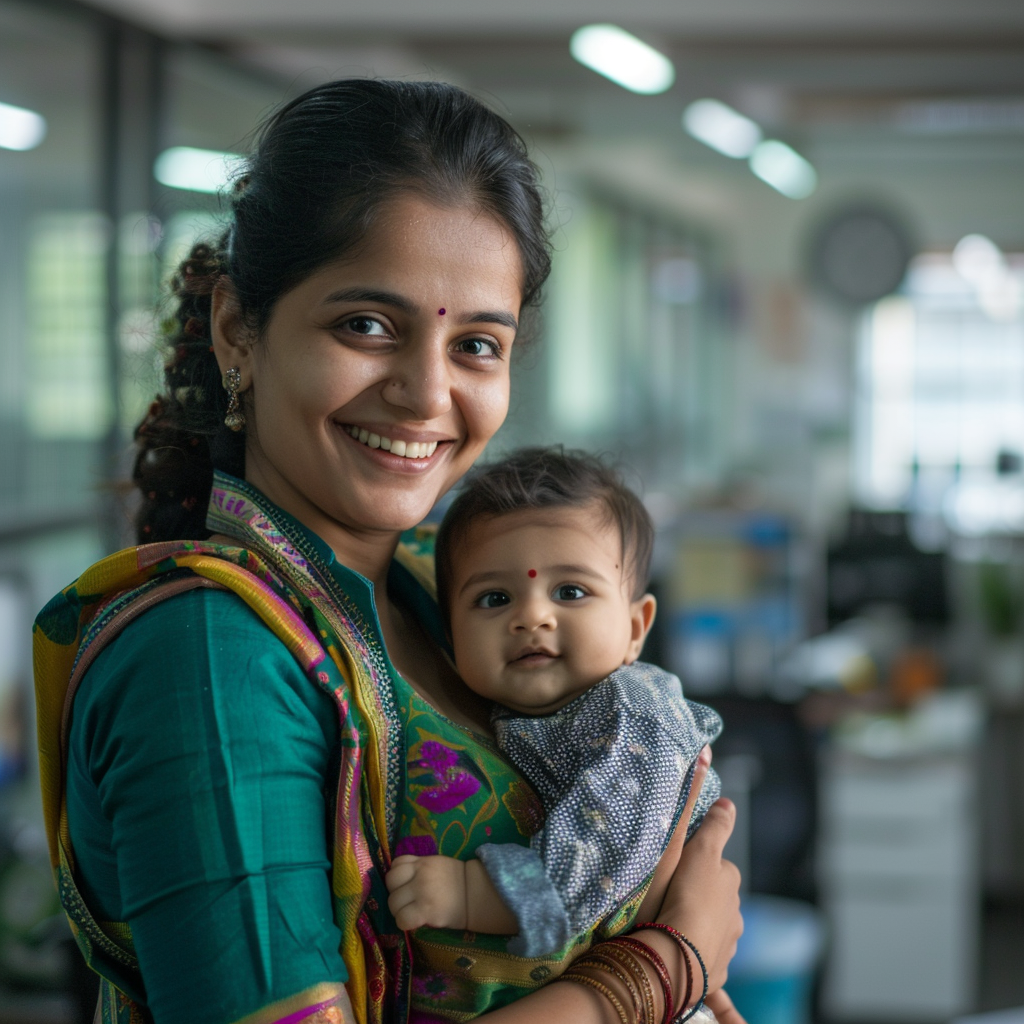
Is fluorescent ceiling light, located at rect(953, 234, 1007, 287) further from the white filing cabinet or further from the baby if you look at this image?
the baby

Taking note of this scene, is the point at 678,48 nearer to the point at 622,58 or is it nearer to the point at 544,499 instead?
the point at 622,58

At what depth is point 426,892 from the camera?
88 cm

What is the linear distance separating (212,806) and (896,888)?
12.5 ft

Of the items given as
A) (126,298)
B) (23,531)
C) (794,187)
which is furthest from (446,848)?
(794,187)

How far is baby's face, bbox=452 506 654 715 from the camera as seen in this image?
1102mm

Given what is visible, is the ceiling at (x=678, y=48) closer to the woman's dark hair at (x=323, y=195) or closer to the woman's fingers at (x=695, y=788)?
the woman's dark hair at (x=323, y=195)

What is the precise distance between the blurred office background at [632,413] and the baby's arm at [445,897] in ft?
1.88

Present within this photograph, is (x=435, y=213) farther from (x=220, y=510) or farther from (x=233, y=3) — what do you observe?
(x=233, y=3)

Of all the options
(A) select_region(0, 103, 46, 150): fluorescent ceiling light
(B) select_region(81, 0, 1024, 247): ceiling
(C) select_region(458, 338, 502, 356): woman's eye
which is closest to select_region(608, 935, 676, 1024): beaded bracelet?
(C) select_region(458, 338, 502, 356): woman's eye

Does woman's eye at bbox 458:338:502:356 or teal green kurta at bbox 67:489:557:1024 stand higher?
woman's eye at bbox 458:338:502:356

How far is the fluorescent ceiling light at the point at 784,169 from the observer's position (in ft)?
20.3

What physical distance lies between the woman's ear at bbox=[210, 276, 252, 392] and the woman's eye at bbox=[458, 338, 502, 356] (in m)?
0.18

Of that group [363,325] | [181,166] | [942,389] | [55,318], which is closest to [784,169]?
[942,389]

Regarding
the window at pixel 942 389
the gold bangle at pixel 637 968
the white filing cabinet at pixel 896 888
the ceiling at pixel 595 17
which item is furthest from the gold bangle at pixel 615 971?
the window at pixel 942 389
